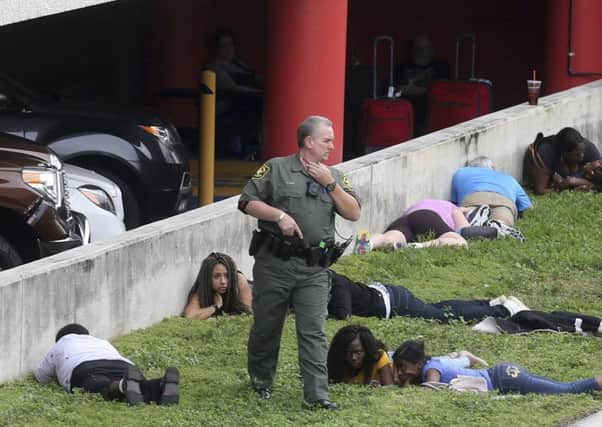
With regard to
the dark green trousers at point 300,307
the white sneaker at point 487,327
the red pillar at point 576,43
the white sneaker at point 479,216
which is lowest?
the white sneaker at point 487,327

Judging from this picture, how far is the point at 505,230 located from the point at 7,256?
4.93 meters

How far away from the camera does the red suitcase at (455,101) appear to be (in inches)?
718

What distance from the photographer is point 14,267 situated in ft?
31.6

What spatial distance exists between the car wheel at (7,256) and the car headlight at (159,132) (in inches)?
141

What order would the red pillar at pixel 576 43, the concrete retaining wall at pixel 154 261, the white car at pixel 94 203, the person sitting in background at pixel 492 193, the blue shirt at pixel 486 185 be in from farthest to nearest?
the red pillar at pixel 576 43 < the blue shirt at pixel 486 185 < the person sitting in background at pixel 492 193 < the white car at pixel 94 203 < the concrete retaining wall at pixel 154 261

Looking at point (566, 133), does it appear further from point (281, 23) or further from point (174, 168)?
point (174, 168)

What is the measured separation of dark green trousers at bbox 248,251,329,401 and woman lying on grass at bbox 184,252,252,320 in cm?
207

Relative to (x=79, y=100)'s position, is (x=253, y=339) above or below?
below

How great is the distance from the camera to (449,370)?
28.5ft

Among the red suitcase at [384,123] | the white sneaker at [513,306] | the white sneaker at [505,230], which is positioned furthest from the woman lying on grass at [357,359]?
the red suitcase at [384,123]

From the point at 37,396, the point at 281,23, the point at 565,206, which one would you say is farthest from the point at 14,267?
the point at 565,206

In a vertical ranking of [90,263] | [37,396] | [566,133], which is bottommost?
[37,396]

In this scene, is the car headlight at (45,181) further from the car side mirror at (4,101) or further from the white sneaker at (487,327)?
the white sneaker at (487,327)

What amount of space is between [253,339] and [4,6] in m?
3.93
